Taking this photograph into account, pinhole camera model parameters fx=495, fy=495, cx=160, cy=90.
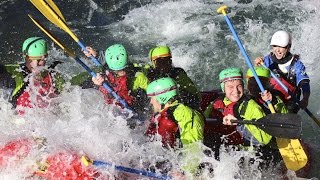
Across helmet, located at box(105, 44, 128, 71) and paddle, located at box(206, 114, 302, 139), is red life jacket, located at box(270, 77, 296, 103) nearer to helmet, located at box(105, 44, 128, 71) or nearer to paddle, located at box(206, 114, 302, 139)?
paddle, located at box(206, 114, 302, 139)

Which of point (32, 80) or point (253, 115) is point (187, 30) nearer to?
point (32, 80)

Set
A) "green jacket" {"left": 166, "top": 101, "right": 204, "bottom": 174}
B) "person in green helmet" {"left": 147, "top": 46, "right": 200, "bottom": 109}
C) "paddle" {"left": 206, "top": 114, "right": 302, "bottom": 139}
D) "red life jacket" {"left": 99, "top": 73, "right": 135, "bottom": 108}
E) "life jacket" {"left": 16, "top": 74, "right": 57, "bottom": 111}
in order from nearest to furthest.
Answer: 1. "green jacket" {"left": 166, "top": 101, "right": 204, "bottom": 174}
2. "paddle" {"left": 206, "top": 114, "right": 302, "bottom": 139}
3. "life jacket" {"left": 16, "top": 74, "right": 57, "bottom": 111}
4. "red life jacket" {"left": 99, "top": 73, "right": 135, "bottom": 108}
5. "person in green helmet" {"left": 147, "top": 46, "right": 200, "bottom": 109}

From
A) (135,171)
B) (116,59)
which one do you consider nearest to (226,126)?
(135,171)

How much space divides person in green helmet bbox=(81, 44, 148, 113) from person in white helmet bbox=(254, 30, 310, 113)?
1678 mm

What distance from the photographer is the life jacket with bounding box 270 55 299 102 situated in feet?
21.8

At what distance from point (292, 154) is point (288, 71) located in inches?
59.1

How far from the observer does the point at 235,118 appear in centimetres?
540

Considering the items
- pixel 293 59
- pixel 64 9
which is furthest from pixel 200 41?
pixel 293 59

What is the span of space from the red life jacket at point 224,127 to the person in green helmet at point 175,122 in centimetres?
52

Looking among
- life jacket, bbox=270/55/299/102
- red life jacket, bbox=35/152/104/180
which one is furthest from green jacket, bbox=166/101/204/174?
life jacket, bbox=270/55/299/102

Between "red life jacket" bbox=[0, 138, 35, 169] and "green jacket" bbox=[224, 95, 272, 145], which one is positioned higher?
"green jacket" bbox=[224, 95, 272, 145]

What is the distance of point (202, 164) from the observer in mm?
5094

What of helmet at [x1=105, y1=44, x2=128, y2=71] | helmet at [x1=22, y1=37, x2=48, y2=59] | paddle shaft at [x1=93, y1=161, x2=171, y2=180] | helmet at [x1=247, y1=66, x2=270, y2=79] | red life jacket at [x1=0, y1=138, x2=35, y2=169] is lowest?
paddle shaft at [x1=93, y1=161, x2=171, y2=180]

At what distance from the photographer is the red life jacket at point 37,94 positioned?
6109 millimetres
